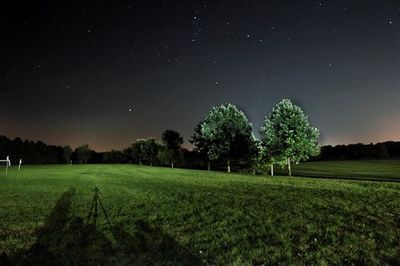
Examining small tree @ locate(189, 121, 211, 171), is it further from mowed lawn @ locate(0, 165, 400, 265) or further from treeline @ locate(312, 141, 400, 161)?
treeline @ locate(312, 141, 400, 161)

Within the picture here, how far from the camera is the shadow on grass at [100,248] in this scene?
351 inches

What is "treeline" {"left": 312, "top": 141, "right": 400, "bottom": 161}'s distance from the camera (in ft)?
429

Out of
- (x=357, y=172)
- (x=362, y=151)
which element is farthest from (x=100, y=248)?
(x=362, y=151)

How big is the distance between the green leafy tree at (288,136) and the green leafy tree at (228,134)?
10681 millimetres

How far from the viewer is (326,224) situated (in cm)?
1292

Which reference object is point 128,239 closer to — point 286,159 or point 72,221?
point 72,221

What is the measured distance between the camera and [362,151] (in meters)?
136

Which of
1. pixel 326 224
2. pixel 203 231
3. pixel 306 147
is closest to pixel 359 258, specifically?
pixel 326 224

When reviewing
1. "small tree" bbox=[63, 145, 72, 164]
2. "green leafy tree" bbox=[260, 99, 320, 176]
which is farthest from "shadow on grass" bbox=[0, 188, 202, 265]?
"small tree" bbox=[63, 145, 72, 164]

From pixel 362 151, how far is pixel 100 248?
142 m

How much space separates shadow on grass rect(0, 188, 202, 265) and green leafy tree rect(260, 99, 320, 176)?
36.4 meters

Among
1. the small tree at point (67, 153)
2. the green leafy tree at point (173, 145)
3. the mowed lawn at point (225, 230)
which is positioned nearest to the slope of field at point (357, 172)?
the green leafy tree at point (173, 145)

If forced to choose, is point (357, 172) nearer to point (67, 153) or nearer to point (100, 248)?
point (100, 248)

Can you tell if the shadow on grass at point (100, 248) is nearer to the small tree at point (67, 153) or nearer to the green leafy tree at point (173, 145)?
the green leafy tree at point (173, 145)
